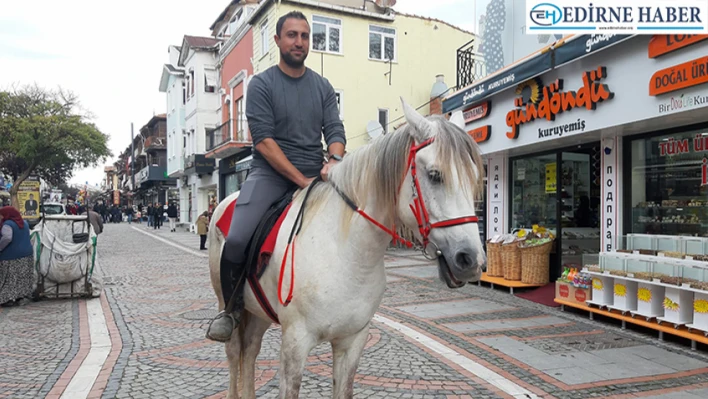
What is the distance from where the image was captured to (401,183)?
2240 mm

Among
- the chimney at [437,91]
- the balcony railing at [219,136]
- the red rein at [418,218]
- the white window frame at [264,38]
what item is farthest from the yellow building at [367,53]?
the red rein at [418,218]

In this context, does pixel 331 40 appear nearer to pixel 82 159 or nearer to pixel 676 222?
pixel 676 222

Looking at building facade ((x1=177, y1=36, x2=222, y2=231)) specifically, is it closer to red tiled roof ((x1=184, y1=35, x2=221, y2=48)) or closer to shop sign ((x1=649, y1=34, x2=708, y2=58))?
red tiled roof ((x1=184, y1=35, x2=221, y2=48))

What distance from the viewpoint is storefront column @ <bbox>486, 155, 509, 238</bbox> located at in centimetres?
1023

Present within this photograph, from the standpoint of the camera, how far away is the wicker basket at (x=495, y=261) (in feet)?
31.3

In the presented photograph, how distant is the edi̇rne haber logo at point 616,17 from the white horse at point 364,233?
16.9 ft

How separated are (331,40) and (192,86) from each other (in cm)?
1368

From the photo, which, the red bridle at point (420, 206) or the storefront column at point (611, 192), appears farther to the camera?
the storefront column at point (611, 192)

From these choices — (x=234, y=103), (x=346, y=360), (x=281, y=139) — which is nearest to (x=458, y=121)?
(x=281, y=139)

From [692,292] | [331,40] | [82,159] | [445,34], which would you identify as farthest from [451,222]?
[82,159]

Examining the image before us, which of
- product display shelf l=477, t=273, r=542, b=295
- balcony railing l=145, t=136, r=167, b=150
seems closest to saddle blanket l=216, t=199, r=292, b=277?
product display shelf l=477, t=273, r=542, b=295

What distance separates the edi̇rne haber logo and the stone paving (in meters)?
3.86

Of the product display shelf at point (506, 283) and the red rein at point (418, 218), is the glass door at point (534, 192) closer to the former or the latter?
the product display shelf at point (506, 283)

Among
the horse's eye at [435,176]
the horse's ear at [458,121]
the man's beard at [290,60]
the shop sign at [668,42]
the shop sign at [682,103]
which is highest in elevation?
the shop sign at [668,42]
